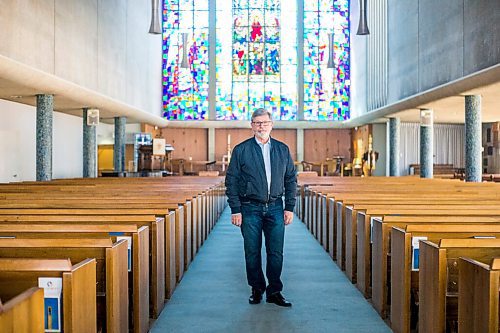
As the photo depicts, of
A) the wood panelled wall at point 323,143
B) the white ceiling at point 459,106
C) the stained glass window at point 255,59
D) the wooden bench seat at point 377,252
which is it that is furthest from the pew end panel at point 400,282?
the wood panelled wall at point 323,143

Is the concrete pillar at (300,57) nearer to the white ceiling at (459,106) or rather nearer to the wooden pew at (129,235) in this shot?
the white ceiling at (459,106)

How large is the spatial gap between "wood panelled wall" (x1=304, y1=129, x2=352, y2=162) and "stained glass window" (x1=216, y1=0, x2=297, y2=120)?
4.51ft

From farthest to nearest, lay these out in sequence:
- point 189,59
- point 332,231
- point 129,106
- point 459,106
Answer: point 189,59 < point 129,106 < point 459,106 < point 332,231

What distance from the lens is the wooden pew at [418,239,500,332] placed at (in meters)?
2.83

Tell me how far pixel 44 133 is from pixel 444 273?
33.4 ft

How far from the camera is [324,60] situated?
24.3 meters

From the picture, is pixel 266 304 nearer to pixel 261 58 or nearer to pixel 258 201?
pixel 258 201

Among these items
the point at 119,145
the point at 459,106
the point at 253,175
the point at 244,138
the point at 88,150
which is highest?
the point at 459,106

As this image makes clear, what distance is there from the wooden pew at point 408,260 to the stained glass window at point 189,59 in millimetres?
20795

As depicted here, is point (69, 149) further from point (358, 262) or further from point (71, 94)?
point (358, 262)

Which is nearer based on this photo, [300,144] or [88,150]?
[88,150]

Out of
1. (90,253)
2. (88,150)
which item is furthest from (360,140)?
(90,253)

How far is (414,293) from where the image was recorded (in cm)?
356

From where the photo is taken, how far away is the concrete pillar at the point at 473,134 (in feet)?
38.0
